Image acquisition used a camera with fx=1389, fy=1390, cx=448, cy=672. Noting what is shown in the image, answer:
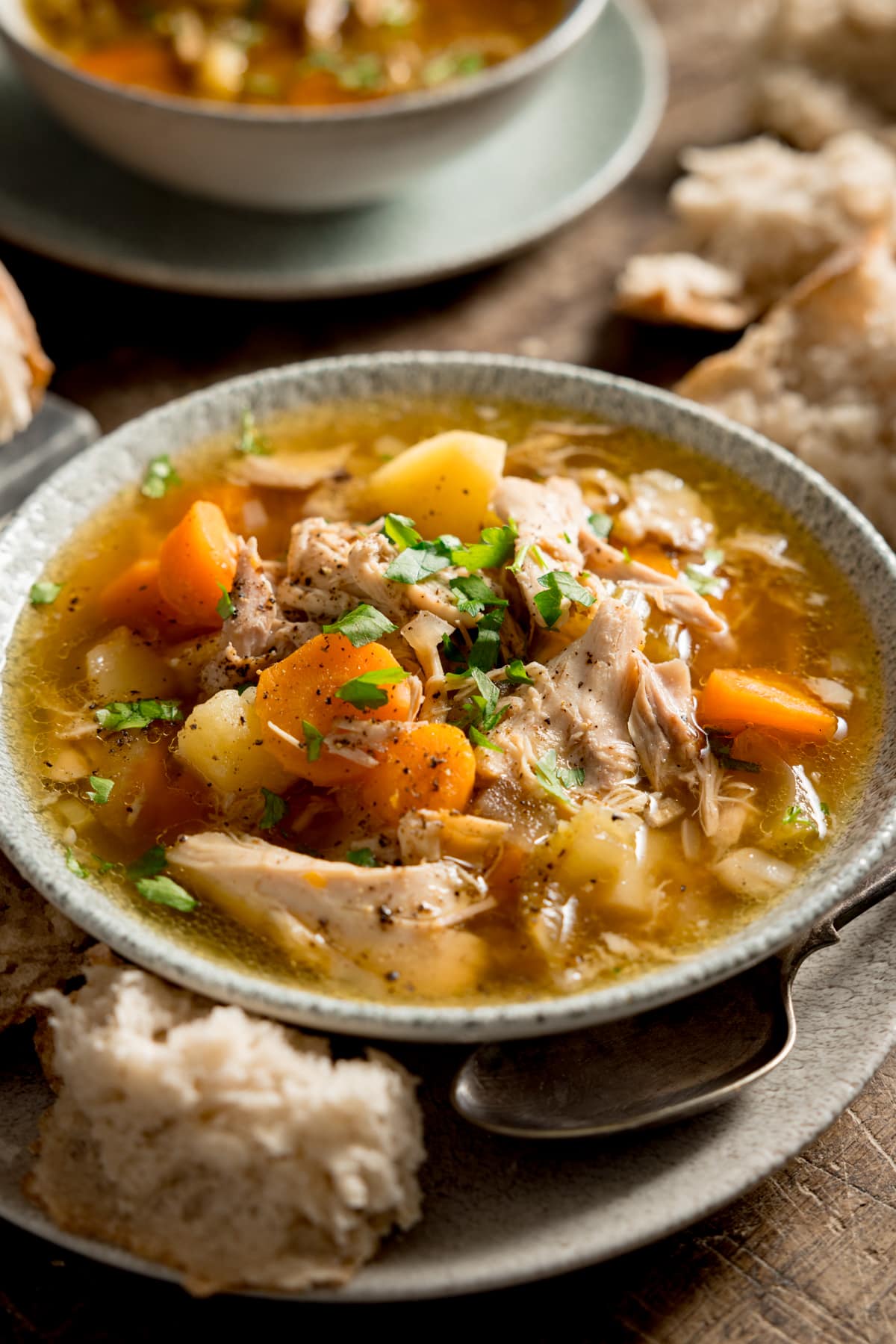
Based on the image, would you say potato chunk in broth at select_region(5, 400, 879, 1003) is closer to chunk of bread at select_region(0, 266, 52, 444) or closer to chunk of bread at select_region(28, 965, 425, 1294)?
chunk of bread at select_region(28, 965, 425, 1294)

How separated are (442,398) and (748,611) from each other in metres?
1.03

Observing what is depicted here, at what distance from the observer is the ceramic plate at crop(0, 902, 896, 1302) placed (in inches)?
87.5

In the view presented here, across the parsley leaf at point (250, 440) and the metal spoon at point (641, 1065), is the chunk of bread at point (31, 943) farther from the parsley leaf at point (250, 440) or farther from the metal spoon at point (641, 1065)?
the parsley leaf at point (250, 440)

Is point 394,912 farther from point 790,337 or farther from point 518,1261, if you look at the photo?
point 790,337

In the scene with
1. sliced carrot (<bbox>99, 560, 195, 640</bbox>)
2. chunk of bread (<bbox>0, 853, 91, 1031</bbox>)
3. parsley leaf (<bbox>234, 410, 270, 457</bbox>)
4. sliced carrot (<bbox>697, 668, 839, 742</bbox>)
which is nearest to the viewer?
chunk of bread (<bbox>0, 853, 91, 1031</bbox>)

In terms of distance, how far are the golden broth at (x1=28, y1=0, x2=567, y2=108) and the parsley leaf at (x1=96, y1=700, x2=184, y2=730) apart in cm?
280

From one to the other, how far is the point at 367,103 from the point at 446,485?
7.24ft

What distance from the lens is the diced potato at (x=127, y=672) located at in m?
2.99

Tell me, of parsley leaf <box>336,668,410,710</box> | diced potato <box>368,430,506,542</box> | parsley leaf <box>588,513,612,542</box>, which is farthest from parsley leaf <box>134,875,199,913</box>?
parsley leaf <box>588,513,612,542</box>

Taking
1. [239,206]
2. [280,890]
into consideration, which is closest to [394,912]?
[280,890]

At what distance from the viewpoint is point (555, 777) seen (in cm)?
271

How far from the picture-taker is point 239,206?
16.3 ft

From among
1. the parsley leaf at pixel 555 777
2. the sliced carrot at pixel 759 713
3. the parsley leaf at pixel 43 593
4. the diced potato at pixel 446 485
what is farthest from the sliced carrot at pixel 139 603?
the sliced carrot at pixel 759 713

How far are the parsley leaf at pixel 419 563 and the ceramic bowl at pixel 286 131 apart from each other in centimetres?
198
